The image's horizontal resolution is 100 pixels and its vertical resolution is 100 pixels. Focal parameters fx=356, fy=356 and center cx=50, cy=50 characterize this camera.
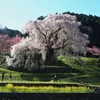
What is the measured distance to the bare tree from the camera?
4797cm

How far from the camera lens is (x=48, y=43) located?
4844 cm

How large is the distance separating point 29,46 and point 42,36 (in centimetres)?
225

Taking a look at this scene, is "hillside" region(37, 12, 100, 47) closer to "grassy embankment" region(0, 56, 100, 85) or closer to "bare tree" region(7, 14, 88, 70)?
"grassy embankment" region(0, 56, 100, 85)

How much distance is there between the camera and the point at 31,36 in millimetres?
50656
